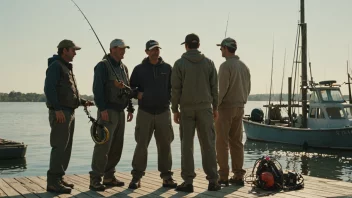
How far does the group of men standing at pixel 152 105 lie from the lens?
256 inches

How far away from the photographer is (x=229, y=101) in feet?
23.6

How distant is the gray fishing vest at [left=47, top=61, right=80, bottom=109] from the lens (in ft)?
21.2

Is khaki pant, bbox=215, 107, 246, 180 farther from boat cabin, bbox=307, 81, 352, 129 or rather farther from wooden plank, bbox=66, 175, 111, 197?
boat cabin, bbox=307, 81, 352, 129

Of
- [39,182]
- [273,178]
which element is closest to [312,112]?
[273,178]

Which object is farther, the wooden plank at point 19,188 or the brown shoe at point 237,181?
the brown shoe at point 237,181

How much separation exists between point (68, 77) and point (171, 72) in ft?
4.69

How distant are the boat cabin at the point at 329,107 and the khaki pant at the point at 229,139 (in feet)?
67.5

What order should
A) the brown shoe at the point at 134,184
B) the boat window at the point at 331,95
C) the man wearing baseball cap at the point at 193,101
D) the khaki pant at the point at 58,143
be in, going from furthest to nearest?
the boat window at the point at 331,95 < the brown shoe at the point at 134,184 < the man wearing baseball cap at the point at 193,101 < the khaki pant at the point at 58,143

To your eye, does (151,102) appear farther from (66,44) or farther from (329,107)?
(329,107)

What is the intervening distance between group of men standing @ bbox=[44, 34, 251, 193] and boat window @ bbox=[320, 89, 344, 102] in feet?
68.8

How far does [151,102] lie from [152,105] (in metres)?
0.05

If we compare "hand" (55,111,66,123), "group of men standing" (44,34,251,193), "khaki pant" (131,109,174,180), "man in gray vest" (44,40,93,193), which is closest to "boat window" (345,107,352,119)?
"group of men standing" (44,34,251,193)

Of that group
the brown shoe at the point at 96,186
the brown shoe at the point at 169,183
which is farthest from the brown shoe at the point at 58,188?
the brown shoe at the point at 169,183

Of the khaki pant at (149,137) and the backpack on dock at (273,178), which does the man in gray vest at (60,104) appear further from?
the backpack on dock at (273,178)
